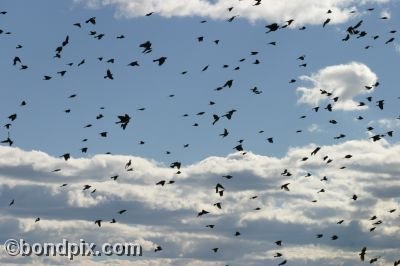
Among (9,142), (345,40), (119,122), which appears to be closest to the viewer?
(119,122)

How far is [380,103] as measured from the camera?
7256 centimetres

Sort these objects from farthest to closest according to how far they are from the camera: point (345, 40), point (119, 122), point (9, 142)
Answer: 1. point (9, 142)
2. point (345, 40)
3. point (119, 122)

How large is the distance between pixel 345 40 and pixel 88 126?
21.5 m

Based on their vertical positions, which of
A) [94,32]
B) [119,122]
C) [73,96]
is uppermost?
[94,32]

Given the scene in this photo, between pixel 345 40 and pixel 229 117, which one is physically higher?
pixel 345 40

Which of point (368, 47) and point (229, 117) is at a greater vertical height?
point (368, 47)

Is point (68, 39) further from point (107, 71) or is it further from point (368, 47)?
point (368, 47)

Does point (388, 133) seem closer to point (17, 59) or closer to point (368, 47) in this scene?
point (368, 47)

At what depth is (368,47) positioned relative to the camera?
69.2m

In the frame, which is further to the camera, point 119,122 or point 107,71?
point 107,71

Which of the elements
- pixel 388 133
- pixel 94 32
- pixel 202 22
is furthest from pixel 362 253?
pixel 94 32

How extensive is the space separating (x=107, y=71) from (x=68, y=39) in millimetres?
4681

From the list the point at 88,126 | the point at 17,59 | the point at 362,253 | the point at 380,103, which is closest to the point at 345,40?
the point at 380,103

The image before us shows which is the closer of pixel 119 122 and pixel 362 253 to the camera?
pixel 119 122
